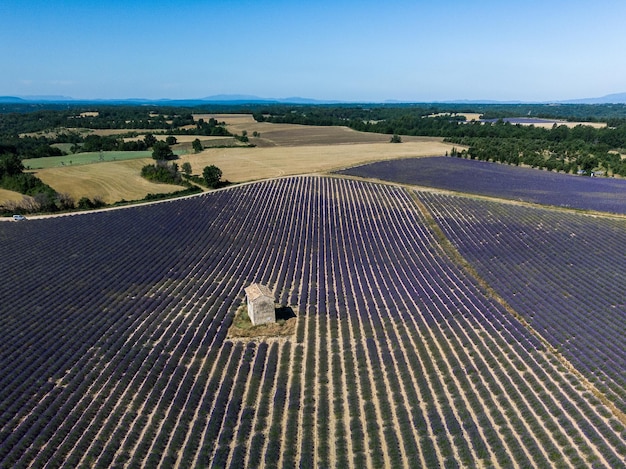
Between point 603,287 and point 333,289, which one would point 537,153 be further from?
point 333,289

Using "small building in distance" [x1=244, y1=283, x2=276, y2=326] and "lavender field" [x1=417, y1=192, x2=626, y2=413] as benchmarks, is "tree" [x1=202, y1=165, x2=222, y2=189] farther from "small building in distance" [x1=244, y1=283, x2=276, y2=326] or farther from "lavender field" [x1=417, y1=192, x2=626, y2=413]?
"small building in distance" [x1=244, y1=283, x2=276, y2=326]

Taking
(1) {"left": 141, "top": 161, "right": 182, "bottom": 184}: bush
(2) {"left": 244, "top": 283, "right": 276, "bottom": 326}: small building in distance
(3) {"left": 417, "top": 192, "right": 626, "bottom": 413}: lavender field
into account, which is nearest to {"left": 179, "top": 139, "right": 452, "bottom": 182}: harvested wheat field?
(1) {"left": 141, "top": 161, "right": 182, "bottom": 184}: bush

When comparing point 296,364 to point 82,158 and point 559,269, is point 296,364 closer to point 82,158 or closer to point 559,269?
point 559,269

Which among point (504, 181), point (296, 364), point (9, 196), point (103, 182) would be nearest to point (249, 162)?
point (103, 182)

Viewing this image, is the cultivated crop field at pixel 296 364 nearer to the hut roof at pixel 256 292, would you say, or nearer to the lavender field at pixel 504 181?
the hut roof at pixel 256 292

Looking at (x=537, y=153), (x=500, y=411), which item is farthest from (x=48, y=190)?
(x=537, y=153)

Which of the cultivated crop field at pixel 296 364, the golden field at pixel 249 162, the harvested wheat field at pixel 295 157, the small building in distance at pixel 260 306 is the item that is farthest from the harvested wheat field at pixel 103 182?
the small building in distance at pixel 260 306
